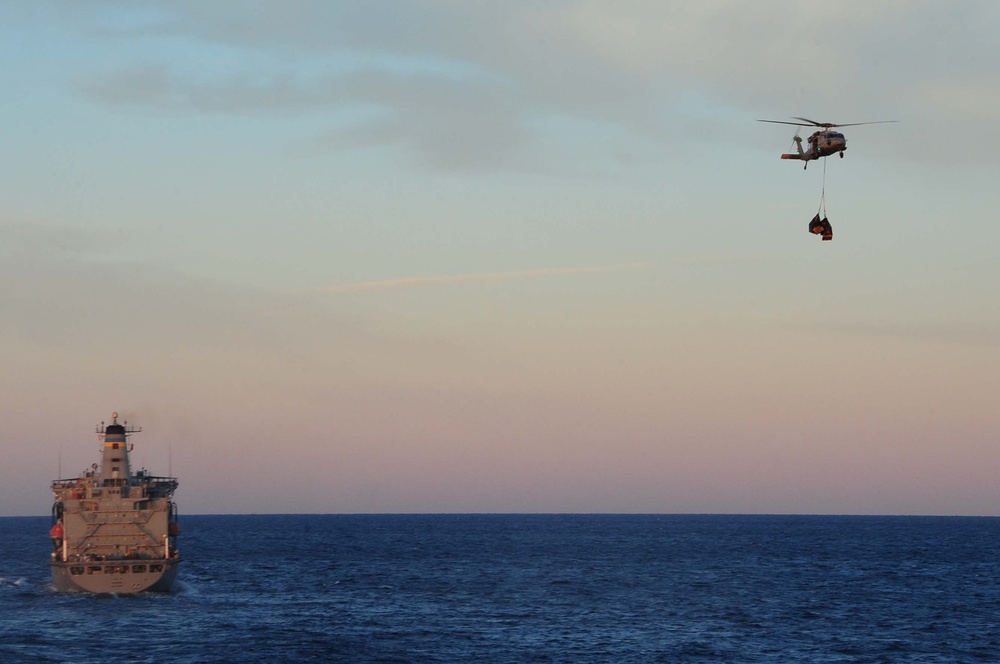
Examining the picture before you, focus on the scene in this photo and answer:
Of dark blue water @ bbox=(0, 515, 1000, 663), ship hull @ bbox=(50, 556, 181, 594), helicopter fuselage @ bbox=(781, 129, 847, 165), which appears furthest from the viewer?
ship hull @ bbox=(50, 556, 181, 594)

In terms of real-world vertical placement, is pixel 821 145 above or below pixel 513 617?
above

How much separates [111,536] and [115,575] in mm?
4074

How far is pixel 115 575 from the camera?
10756cm

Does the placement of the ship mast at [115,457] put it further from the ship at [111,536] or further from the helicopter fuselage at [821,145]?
the helicopter fuselage at [821,145]

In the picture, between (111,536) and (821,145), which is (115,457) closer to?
(111,536)

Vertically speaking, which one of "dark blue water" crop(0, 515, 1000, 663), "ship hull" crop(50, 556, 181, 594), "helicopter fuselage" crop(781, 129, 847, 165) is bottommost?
"dark blue water" crop(0, 515, 1000, 663)

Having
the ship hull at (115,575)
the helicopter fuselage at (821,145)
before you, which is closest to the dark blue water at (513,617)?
the ship hull at (115,575)

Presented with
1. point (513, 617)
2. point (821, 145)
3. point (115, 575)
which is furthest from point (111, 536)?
point (821, 145)

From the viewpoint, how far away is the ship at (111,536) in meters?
108

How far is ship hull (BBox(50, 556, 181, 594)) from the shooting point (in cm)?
10700

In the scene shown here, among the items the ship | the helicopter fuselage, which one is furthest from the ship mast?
the helicopter fuselage

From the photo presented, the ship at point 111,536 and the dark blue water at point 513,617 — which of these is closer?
the dark blue water at point 513,617

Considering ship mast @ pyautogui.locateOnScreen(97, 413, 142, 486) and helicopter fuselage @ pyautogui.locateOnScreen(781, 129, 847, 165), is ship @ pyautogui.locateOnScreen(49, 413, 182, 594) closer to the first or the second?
ship mast @ pyautogui.locateOnScreen(97, 413, 142, 486)

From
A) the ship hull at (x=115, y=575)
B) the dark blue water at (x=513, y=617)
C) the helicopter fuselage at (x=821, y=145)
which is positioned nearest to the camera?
the helicopter fuselage at (x=821, y=145)
